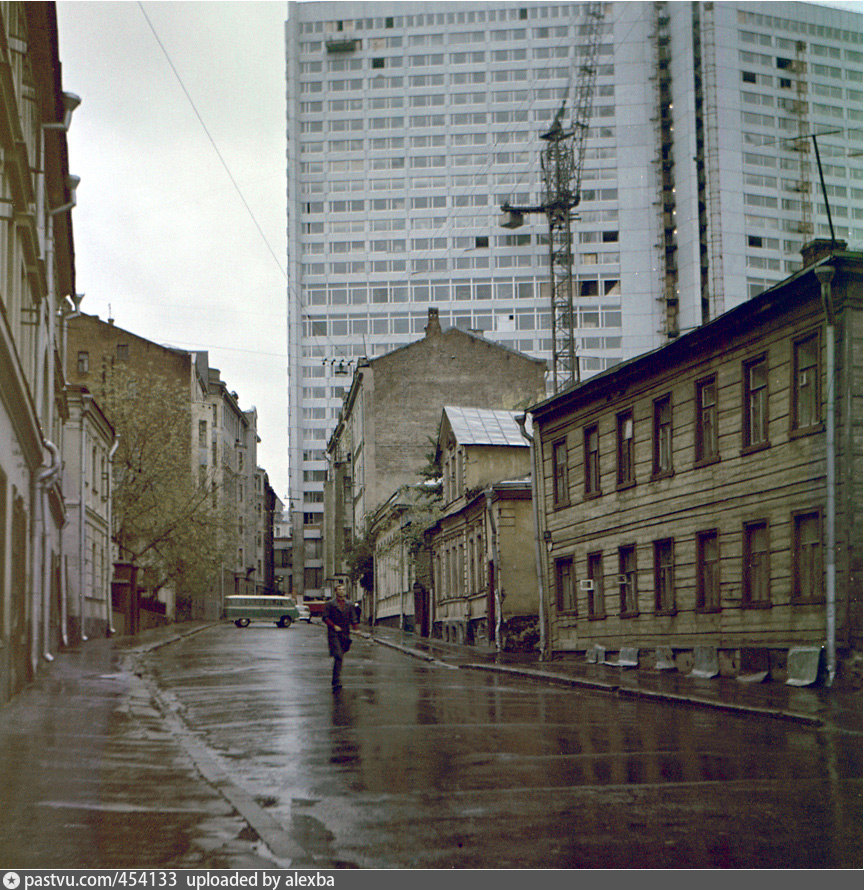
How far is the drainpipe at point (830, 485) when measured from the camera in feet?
57.6

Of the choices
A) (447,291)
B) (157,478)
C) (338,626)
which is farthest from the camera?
(447,291)

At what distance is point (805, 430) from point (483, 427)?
77.6 feet

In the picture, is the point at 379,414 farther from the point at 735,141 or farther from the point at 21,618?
the point at 21,618

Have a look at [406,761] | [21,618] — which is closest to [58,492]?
[21,618]

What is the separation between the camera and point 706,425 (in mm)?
22828

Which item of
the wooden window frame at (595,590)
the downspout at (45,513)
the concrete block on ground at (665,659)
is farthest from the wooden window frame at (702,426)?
the downspout at (45,513)

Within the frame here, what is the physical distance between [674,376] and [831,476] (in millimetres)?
6472

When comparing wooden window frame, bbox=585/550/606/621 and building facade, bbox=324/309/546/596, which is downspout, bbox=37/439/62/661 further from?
building facade, bbox=324/309/546/596

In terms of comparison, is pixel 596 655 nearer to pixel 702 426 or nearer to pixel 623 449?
pixel 623 449

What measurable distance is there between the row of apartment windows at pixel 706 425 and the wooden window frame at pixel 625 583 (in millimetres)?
1400

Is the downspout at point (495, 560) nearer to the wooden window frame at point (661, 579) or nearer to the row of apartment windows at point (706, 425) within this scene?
the row of apartment windows at point (706, 425)

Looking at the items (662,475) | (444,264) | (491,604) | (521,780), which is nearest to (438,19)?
(444,264)

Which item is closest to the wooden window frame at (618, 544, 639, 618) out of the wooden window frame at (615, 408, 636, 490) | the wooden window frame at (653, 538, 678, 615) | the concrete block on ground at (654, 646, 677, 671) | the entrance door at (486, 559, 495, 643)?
the wooden window frame at (653, 538, 678, 615)

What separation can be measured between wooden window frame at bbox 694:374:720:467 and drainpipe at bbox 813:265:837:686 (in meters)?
4.30
